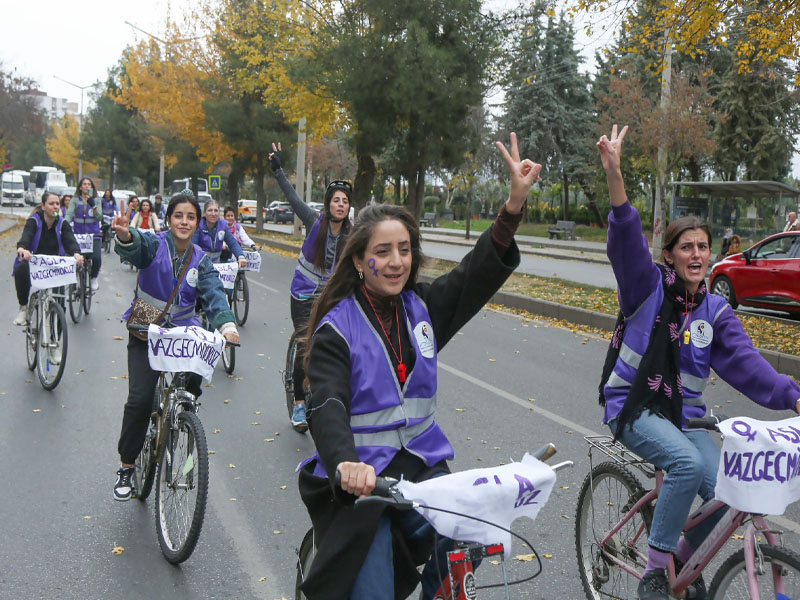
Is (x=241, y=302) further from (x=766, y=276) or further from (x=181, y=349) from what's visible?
(x=766, y=276)

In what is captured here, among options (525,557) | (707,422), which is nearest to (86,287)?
(525,557)

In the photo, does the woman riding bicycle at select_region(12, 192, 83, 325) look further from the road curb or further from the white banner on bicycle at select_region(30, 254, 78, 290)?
the road curb

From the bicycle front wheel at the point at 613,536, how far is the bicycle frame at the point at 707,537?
0.6 inches

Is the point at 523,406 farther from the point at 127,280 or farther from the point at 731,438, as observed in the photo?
the point at 127,280

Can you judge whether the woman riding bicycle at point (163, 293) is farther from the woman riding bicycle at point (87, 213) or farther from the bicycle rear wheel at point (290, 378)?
the woman riding bicycle at point (87, 213)

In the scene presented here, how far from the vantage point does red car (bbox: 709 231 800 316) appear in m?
15.2

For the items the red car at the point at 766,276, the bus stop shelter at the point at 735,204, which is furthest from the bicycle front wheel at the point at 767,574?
the bus stop shelter at the point at 735,204

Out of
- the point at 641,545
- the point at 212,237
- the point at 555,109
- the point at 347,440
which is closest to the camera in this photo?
the point at 347,440

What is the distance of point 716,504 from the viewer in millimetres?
3301

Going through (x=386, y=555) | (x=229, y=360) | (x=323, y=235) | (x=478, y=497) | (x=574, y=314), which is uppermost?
(x=323, y=235)

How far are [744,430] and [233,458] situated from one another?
4.22 m

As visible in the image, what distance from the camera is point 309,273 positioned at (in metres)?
7.01

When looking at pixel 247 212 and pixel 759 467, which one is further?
pixel 247 212

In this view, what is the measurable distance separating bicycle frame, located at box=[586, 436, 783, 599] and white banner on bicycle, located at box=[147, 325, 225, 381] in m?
2.10
